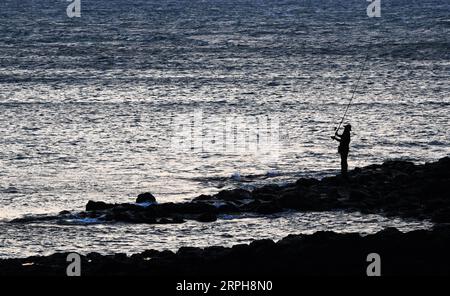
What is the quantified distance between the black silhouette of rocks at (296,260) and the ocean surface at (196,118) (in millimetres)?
2574

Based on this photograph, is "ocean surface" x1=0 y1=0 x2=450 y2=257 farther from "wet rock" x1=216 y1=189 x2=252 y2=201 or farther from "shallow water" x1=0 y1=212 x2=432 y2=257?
"wet rock" x1=216 y1=189 x2=252 y2=201

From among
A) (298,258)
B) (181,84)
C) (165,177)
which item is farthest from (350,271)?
(181,84)

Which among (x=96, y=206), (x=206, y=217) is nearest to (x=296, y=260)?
(x=206, y=217)

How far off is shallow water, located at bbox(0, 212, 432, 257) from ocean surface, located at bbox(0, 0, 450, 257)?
0.16 ft

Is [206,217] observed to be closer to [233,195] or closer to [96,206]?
[233,195]

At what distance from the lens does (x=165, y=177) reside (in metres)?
32.1

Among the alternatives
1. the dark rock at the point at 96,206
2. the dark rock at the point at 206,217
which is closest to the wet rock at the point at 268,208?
the dark rock at the point at 206,217

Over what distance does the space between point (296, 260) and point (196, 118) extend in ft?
82.3

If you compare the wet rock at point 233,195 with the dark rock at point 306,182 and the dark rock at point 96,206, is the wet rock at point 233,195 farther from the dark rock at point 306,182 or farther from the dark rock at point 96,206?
the dark rock at point 96,206

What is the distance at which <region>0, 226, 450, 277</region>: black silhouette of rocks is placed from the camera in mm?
19422

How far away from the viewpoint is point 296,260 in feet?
65.0

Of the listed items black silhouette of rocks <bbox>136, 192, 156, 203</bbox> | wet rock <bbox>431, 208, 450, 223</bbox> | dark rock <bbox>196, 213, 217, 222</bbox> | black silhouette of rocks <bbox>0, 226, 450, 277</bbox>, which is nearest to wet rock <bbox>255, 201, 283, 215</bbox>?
dark rock <bbox>196, 213, 217, 222</bbox>

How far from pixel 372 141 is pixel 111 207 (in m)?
13.6

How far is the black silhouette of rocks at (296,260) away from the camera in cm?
1942
